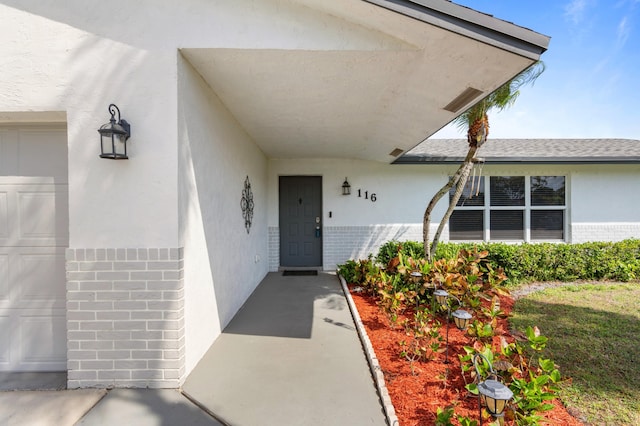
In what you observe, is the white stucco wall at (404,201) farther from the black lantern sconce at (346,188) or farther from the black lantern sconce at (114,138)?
the black lantern sconce at (114,138)

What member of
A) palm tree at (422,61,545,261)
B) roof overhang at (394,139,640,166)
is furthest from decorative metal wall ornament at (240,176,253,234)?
roof overhang at (394,139,640,166)

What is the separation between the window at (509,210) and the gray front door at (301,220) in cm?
334

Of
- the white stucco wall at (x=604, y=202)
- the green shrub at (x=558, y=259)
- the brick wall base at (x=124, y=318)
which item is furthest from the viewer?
the white stucco wall at (x=604, y=202)

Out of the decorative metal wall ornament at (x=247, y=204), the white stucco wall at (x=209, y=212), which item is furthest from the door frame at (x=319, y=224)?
the white stucco wall at (x=209, y=212)

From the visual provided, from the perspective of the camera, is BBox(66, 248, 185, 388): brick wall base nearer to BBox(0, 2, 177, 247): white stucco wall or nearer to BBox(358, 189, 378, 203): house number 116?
BBox(0, 2, 177, 247): white stucco wall

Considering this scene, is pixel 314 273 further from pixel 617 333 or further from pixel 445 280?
pixel 617 333

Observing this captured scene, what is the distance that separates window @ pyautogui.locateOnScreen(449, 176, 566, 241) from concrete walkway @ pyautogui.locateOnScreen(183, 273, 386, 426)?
4431 mm

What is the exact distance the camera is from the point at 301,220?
6910mm

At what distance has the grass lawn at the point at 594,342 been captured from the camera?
89.2 inches

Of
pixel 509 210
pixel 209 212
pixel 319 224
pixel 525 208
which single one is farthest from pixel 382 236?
pixel 209 212

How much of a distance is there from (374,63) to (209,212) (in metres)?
2.24

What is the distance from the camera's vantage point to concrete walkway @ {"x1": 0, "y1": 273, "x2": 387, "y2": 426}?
77.6 inches

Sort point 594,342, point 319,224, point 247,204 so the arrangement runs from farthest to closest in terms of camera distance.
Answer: point 319,224, point 247,204, point 594,342

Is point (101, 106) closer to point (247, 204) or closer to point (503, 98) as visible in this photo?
point (247, 204)
